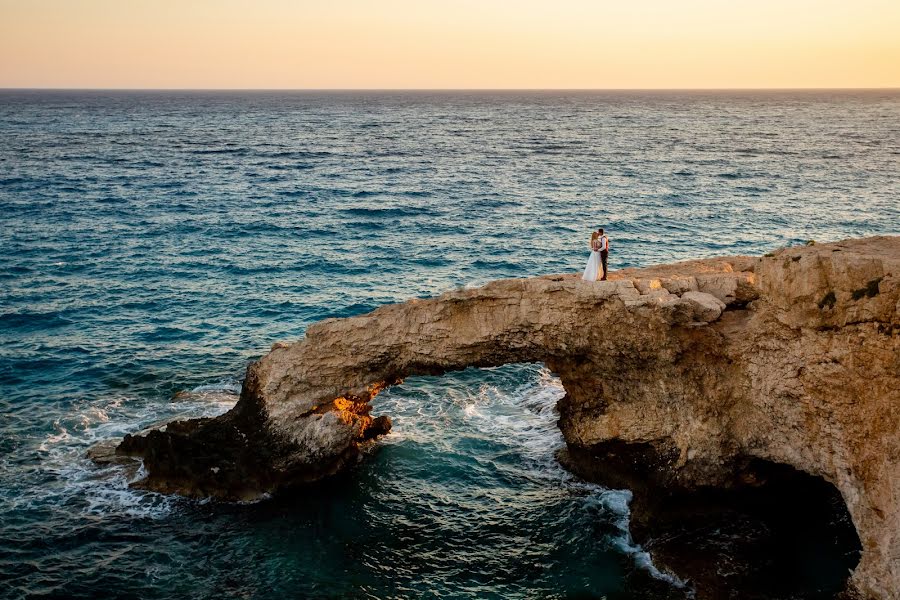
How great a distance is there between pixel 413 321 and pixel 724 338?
337 inches

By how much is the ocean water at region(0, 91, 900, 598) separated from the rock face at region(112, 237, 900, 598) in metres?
1.77

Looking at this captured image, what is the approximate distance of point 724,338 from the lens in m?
19.2

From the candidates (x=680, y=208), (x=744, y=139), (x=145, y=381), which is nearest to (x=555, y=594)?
(x=145, y=381)

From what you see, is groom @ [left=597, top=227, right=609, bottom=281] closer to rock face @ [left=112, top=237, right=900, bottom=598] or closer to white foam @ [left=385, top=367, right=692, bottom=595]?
rock face @ [left=112, top=237, right=900, bottom=598]

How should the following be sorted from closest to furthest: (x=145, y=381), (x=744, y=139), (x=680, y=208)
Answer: (x=145, y=381)
(x=680, y=208)
(x=744, y=139)

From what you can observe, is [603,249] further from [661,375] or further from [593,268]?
[661,375]

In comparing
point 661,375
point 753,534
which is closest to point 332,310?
point 661,375

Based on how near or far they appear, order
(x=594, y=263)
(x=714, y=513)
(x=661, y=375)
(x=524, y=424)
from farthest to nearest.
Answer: (x=524, y=424) → (x=594, y=263) → (x=714, y=513) → (x=661, y=375)

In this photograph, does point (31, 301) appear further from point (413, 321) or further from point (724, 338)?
point (724, 338)

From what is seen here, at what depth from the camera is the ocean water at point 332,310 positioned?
804 inches

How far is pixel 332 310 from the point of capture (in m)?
39.5

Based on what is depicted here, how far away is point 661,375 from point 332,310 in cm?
2238

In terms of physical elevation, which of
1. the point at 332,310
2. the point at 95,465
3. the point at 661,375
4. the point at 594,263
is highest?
the point at 594,263

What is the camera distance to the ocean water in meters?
20.4
